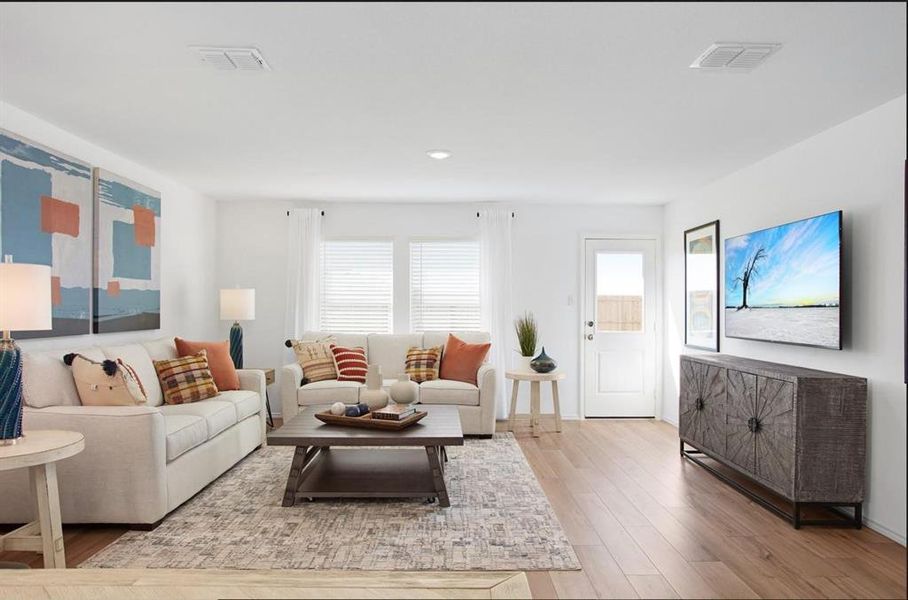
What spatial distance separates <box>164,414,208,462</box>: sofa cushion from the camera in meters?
2.95

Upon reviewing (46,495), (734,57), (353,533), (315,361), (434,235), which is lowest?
(353,533)

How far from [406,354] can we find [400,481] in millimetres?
2093

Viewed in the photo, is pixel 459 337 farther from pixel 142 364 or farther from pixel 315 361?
pixel 142 364

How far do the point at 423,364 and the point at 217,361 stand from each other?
5.41 ft

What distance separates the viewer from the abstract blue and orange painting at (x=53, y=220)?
116 inches

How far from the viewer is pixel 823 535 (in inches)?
107

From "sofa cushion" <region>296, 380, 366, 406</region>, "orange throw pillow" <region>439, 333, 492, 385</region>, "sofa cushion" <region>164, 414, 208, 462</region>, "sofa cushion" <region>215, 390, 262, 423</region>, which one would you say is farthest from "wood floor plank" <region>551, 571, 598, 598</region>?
"orange throw pillow" <region>439, 333, 492, 385</region>

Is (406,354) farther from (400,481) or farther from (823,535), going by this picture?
(823,535)

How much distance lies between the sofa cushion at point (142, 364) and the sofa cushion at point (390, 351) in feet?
6.26

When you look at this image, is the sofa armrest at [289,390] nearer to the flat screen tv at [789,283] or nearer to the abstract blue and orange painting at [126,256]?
the abstract blue and orange painting at [126,256]

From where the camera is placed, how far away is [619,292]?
5750mm

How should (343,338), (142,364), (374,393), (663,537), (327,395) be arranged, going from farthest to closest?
(343,338), (327,395), (142,364), (374,393), (663,537)

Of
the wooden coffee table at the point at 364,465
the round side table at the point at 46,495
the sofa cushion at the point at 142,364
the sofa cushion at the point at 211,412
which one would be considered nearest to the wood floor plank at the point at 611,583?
the round side table at the point at 46,495

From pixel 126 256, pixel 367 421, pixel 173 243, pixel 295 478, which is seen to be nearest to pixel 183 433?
pixel 295 478
